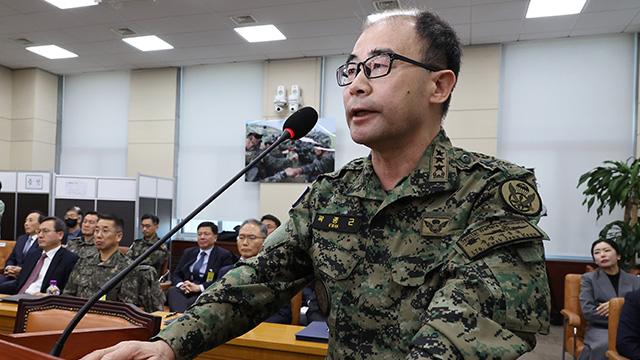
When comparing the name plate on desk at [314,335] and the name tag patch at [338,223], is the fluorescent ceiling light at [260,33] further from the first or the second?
the name tag patch at [338,223]

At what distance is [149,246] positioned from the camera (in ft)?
15.6

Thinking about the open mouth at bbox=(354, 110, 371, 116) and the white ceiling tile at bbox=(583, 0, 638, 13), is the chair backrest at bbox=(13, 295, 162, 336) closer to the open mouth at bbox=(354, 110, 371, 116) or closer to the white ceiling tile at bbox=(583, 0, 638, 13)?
the open mouth at bbox=(354, 110, 371, 116)

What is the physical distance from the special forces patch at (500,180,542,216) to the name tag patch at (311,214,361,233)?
301 millimetres

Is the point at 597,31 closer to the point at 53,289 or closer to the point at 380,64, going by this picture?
the point at 380,64

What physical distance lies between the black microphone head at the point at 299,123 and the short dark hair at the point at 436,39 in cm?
29

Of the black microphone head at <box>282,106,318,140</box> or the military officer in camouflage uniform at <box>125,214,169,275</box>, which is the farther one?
the military officer in camouflage uniform at <box>125,214,169,275</box>

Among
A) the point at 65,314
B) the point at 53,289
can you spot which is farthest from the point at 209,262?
the point at 65,314

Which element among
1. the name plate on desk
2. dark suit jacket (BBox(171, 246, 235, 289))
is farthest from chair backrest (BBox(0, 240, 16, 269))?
the name plate on desk

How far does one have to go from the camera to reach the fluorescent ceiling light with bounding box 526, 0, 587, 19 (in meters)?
5.47

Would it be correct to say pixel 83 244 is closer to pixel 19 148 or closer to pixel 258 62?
pixel 258 62

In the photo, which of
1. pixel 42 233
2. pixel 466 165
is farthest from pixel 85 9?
pixel 466 165

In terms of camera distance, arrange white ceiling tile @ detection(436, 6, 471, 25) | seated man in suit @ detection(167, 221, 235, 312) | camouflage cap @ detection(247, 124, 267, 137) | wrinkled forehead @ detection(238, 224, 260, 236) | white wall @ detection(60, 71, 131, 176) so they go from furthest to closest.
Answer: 1. white wall @ detection(60, 71, 131, 176)
2. camouflage cap @ detection(247, 124, 267, 137)
3. white ceiling tile @ detection(436, 6, 471, 25)
4. seated man in suit @ detection(167, 221, 235, 312)
5. wrinkled forehead @ detection(238, 224, 260, 236)

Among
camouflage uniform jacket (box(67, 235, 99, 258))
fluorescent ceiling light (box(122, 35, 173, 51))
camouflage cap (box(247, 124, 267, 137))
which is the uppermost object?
fluorescent ceiling light (box(122, 35, 173, 51))

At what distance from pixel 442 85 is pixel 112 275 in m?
3.39
